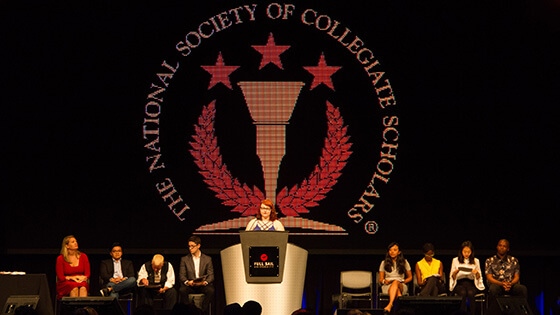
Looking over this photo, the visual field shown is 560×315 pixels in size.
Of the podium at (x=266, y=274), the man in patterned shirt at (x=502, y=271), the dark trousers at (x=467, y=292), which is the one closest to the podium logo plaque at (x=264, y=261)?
the podium at (x=266, y=274)

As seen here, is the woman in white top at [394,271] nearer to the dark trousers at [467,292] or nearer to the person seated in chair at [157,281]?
the dark trousers at [467,292]

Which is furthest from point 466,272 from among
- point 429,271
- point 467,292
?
point 429,271

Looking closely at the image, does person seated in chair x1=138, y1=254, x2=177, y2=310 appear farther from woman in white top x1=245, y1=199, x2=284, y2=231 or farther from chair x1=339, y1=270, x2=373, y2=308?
chair x1=339, y1=270, x2=373, y2=308

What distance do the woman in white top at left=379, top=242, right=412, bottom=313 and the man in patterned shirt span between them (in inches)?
33.9

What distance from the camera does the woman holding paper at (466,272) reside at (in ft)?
36.6

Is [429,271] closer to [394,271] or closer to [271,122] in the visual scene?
[394,271]

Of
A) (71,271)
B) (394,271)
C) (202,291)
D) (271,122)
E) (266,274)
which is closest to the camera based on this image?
(266,274)

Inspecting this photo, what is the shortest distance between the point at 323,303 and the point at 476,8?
11.9 ft

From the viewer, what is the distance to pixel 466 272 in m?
11.2

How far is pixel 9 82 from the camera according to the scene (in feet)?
38.8

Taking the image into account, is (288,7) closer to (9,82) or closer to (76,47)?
(76,47)

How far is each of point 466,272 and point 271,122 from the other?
2.67 meters

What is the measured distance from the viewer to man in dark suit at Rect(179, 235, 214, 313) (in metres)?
10.9

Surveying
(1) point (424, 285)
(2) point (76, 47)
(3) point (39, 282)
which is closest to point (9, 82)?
(2) point (76, 47)
